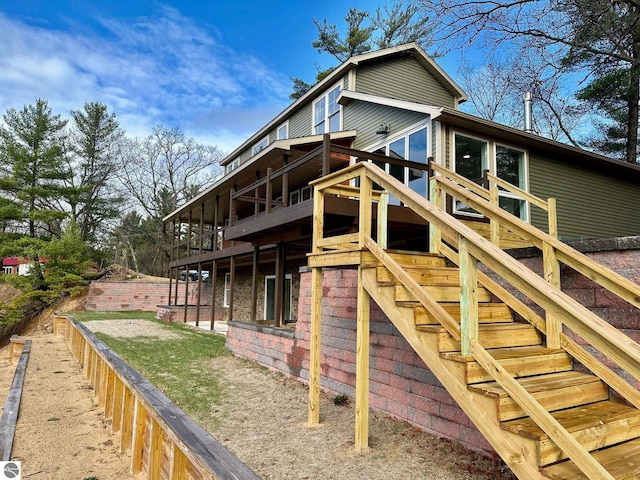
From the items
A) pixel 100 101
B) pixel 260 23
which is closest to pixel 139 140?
pixel 100 101

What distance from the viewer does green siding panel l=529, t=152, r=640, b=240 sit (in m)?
9.62

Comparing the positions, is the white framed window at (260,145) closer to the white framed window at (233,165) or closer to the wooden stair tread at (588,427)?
the white framed window at (233,165)

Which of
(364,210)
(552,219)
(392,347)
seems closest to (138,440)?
(392,347)

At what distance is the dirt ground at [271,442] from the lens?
330cm

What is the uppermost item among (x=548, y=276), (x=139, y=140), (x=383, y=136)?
(x=139, y=140)

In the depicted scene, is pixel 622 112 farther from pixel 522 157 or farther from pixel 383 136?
pixel 383 136

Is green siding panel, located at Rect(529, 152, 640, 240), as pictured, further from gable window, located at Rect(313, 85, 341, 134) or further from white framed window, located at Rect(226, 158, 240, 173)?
white framed window, located at Rect(226, 158, 240, 173)

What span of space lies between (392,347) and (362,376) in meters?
0.85

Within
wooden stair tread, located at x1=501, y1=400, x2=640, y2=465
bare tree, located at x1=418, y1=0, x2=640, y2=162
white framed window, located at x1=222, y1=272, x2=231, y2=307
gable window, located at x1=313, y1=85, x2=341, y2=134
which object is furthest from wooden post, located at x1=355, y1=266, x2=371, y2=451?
white framed window, located at x1=222, y1=272, x2=231, y2=307

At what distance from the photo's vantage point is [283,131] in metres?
15.1

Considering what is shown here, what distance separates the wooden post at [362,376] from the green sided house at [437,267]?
0.02 metres

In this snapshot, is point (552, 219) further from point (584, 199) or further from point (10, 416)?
point (584, 199)

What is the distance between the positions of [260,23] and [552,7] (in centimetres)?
1536

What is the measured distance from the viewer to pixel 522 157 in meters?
9.40
